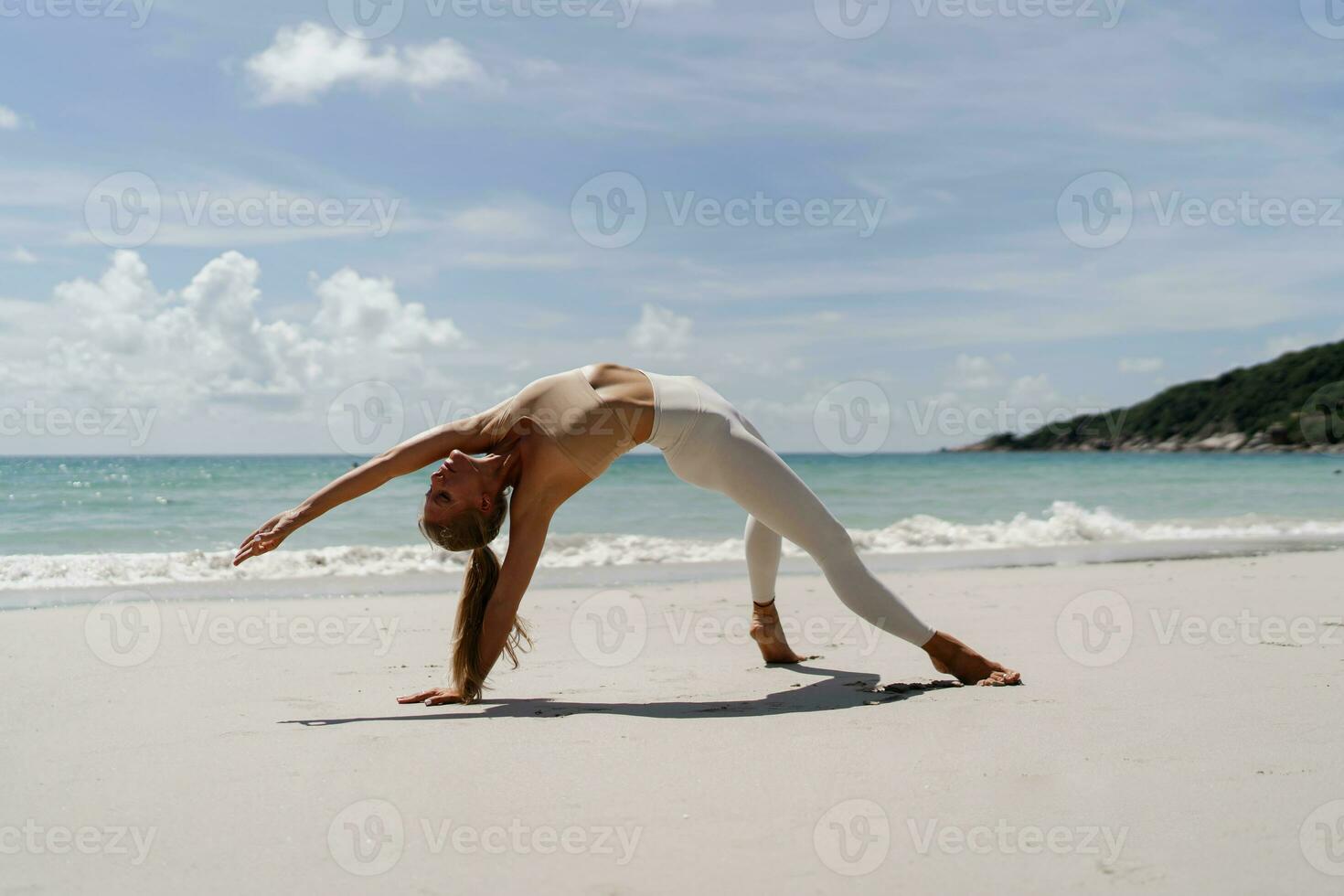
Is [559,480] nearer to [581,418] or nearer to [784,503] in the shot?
[581,418]

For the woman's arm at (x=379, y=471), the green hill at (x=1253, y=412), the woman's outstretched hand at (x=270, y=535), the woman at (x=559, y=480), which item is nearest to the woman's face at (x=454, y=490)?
the woman at (x=559, y=480)

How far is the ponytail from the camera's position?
3.92 meters

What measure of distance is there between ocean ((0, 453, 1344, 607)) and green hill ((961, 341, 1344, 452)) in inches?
1103

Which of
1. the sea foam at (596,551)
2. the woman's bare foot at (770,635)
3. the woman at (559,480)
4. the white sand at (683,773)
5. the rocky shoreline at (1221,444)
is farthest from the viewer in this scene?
the rocky shoreline at (1221,444)

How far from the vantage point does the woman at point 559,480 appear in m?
3.83

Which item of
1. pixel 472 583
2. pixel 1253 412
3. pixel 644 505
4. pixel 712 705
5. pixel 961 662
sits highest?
pixel 1253 412

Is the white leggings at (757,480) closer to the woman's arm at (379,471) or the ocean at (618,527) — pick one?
the woman's arm at (379,471)

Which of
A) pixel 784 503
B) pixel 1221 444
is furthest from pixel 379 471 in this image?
pixel 1221 444

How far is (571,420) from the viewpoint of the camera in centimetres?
384

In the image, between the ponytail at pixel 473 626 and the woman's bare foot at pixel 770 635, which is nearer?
the ponytail at pixel 473 626

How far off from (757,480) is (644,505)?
17023 mm

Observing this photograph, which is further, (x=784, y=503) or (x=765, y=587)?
(x=765, y=587)

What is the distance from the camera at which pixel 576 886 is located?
216cm

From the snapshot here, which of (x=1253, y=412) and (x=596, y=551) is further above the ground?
(x=1253, y=412)
